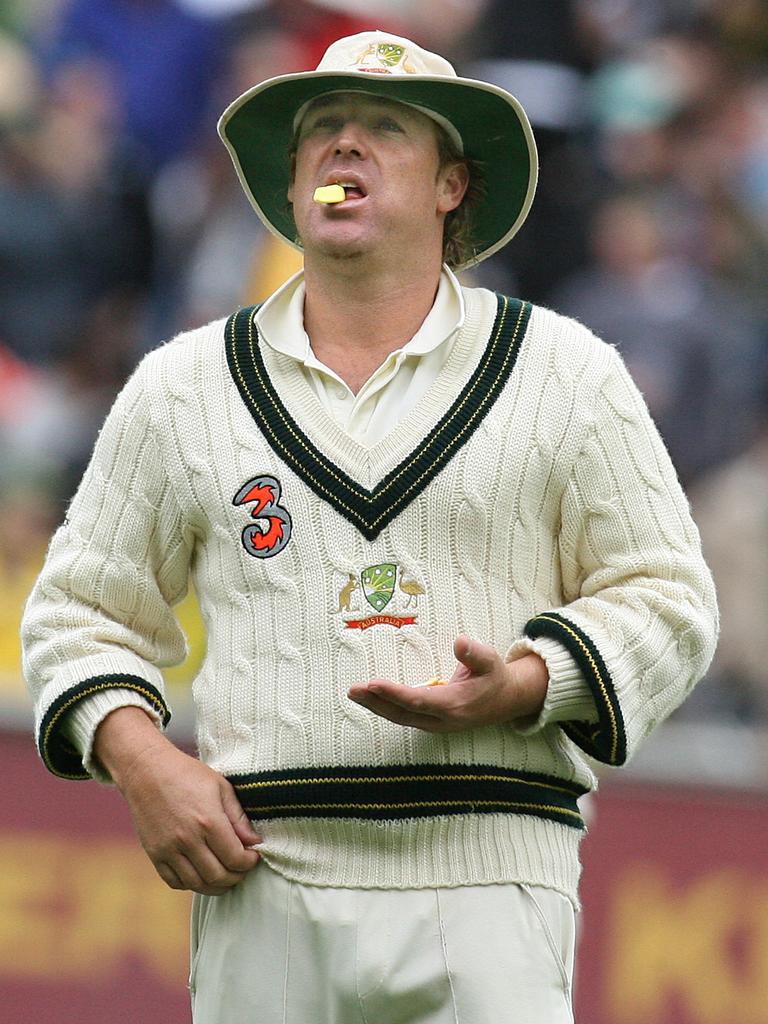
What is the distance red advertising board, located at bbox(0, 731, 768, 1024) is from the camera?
6195 millimetres

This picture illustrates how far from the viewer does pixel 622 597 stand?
3562mm

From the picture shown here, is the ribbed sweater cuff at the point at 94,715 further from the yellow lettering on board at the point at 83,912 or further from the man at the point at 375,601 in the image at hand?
the yellow lettering on board at the point at 83,912

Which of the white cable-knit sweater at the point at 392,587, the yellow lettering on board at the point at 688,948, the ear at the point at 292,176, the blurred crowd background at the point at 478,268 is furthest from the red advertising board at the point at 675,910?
the ear at the point at 292,176

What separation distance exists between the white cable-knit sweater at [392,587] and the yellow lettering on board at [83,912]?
2625 mm

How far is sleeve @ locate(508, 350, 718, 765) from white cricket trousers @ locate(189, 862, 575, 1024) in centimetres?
33

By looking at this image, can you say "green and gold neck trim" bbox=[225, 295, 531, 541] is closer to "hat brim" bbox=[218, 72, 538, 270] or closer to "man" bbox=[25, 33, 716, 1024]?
"man" bbox=[25, 33, 716, 1024]

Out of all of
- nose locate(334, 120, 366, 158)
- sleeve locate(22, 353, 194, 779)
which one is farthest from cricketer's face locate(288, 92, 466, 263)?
sleeve locate(22, 353, 194, 779)

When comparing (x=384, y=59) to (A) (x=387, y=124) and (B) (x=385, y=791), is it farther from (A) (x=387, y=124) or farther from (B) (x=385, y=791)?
(B) (x=385, y=791)

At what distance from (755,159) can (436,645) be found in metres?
5.74

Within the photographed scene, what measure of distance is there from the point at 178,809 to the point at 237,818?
4.6 inches

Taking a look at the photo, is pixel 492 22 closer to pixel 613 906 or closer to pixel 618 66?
pixel 618 66

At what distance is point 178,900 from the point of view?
6270 mm

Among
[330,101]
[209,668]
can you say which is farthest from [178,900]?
[330,101]

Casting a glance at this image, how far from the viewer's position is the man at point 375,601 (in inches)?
138
